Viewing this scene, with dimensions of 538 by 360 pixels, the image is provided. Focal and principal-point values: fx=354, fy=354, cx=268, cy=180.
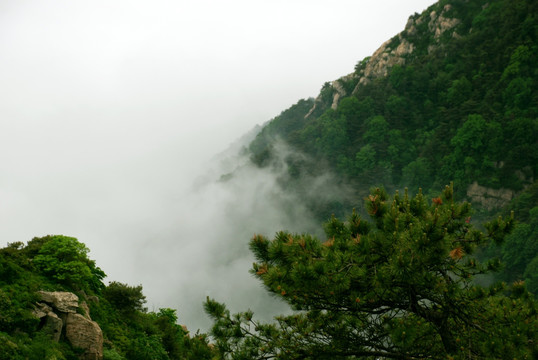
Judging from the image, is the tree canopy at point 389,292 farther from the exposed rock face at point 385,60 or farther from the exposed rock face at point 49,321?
the exposed rock face at point 385,60

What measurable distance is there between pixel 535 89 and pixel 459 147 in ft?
53.6

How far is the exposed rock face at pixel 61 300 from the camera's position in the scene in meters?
13.2

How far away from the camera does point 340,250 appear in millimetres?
6527

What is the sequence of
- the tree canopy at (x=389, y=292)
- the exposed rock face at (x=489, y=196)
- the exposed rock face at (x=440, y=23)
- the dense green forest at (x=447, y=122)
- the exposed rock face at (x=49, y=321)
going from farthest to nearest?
1. the exposed rock face at (x=440, y=23)
2. the dense green forest at (x=447, y=122)
3. the exposed rock face at (x=489, y=196)
4. the exposed rock face at (x=49, y=321)
5. the tree canopy at (x=389, y=292)

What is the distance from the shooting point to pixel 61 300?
44.0ft

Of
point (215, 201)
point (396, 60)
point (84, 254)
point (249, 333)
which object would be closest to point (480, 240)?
point (249, 333)

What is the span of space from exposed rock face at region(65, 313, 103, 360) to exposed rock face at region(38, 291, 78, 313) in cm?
31

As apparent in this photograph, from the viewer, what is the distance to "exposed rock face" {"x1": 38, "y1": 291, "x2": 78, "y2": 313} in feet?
43.4

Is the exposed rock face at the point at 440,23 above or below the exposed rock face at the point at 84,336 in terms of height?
above

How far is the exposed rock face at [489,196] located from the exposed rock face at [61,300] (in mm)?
65710

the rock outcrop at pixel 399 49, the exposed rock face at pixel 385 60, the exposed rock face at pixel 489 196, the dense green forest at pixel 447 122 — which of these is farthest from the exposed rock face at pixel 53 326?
the exposed rock face at pixel 385 60

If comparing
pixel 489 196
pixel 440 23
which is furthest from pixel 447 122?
pixel 440 23

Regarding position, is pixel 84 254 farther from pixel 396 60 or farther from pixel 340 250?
pixel 396 60

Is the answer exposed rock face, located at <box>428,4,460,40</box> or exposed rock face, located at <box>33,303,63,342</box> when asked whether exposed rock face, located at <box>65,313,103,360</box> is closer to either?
exposed rock face, located at <box>33,303,63,342</box>
